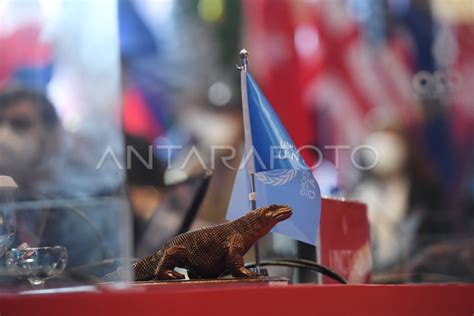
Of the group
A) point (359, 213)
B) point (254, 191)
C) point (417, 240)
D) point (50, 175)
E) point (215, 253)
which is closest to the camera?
point (215, 253)

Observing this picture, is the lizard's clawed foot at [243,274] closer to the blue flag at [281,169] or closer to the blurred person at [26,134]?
the blue flag at [281,169]

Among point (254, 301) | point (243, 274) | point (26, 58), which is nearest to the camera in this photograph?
point (254, 301)

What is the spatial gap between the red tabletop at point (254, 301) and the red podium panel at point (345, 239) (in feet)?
2.90

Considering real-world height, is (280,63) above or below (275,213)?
above

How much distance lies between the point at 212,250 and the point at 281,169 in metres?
0.19

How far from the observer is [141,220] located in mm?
3055

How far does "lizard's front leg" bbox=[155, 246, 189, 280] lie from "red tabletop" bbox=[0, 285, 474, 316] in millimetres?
290

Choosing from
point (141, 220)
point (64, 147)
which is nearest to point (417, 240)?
point (141, 220)

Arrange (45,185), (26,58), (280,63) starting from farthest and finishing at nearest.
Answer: (280,63) → (26,58) → (45,185)

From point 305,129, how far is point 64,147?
97cm

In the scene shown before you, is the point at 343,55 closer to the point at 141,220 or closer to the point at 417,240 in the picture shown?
the point at 417,240

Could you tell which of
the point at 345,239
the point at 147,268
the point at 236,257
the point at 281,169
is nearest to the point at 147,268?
the point at 147,268

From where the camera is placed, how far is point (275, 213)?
1081mm

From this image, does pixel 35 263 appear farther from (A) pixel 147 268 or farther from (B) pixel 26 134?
(B) pixel 26 134
